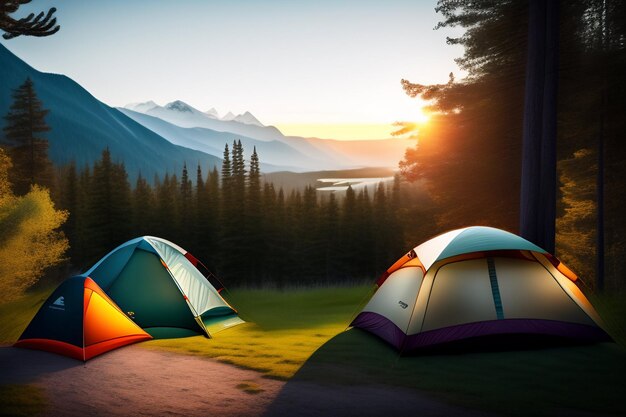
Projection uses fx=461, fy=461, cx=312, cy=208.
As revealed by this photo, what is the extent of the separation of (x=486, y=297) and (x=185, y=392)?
5367 mm

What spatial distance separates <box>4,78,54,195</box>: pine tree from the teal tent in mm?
33512

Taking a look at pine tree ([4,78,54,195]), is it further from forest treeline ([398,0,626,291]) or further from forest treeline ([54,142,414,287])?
forest treeline ([398,0,626,291])

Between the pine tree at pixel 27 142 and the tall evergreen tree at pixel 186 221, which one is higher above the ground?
the pine tree at pixel 27 142

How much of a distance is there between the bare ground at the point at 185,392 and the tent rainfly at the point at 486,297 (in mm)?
2129

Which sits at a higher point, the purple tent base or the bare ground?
the purple tent base

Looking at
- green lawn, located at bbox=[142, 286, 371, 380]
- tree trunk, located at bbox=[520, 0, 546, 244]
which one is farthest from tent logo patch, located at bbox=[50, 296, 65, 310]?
tree trunk, located at bbox=[520, 0, 546, 244]

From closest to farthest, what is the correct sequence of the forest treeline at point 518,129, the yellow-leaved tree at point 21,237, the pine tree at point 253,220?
the forest treeline at point 518,129, the yellow-leaved tree at point 21,237, the pine tree at point 253,220

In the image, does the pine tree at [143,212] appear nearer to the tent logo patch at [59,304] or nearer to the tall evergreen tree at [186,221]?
the tall evergreen tree at [186,221]

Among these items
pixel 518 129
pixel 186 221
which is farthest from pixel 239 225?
pixel 518 129

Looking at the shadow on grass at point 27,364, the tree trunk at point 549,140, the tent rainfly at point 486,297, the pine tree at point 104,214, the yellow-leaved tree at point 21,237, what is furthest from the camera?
the pine tree at point 104,214

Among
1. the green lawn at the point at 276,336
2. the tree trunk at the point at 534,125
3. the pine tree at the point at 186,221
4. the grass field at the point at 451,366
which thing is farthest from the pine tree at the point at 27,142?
the tree trunk at the point at 534,125

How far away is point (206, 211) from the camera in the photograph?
59750mm

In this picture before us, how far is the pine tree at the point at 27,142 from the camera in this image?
38.8 metres

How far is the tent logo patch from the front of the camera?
8.78 m
